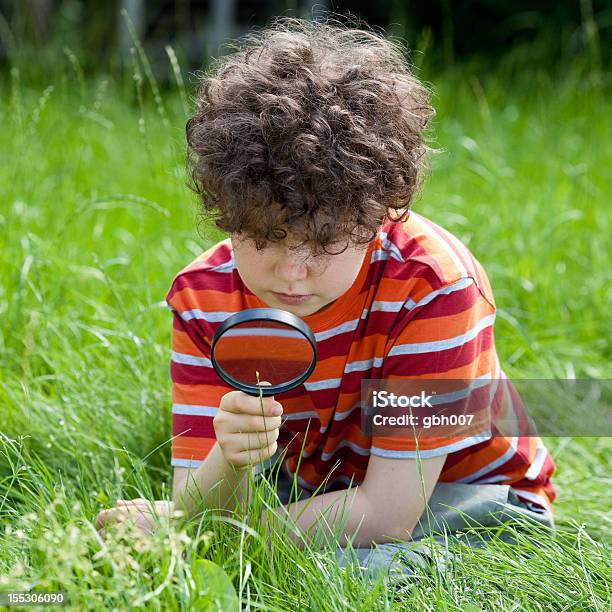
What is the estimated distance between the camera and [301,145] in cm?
182

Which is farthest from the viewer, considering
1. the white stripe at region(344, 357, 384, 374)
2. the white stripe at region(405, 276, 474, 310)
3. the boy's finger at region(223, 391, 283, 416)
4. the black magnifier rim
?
the white stripe at region(344, 357, 384, 374)

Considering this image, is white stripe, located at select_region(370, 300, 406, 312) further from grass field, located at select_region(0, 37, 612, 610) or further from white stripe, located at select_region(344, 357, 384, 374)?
grass field, located at select_region(0, 37, 612, 610)

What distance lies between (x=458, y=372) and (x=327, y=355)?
29cm

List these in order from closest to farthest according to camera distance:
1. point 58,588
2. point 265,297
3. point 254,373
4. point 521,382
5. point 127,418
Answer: point 58,588, point 254,373, point 265,297, point 127,418, point 521,382

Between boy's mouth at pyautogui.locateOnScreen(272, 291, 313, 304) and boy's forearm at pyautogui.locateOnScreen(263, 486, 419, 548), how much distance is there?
42 centimetres

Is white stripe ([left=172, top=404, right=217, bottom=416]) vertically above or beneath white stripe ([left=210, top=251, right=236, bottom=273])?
beneath

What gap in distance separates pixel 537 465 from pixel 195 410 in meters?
0.85

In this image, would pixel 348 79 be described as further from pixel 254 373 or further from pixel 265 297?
pixel 254 373

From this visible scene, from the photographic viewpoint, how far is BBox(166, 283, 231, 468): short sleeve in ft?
7.17

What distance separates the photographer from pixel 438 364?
6.75ft

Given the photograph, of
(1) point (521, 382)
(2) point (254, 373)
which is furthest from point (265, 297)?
(1) point (521, 382)

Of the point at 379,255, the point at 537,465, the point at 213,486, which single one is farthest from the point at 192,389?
the point at 537,465

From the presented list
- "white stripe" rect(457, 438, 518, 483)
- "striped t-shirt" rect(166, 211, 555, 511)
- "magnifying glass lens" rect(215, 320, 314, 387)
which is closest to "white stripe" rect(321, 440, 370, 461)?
"striped t-shirt" rect(166, 211, 555, 511)

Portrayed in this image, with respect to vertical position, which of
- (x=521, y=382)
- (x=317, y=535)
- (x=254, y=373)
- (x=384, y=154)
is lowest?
(x=521, y=382)
